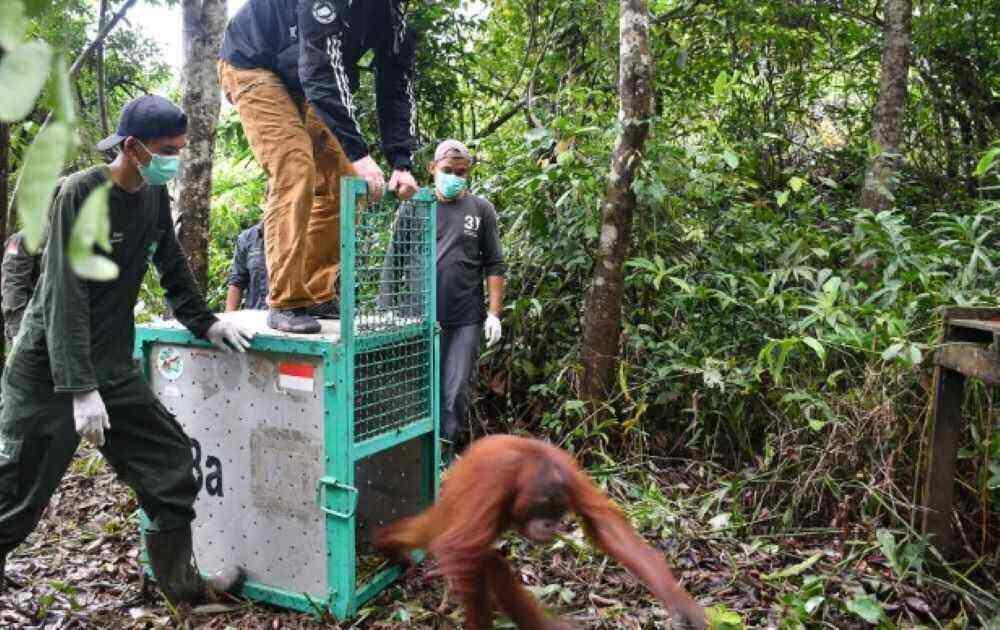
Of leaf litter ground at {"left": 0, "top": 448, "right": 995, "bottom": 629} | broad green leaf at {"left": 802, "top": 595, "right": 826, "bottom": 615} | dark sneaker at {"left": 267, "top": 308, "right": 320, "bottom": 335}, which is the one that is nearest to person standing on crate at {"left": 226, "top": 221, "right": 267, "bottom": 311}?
leaf litter ground at {"left": 0, "top": 448, "right": 995, "bottom": 629}

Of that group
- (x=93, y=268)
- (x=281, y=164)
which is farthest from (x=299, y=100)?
(x=93, y=268)

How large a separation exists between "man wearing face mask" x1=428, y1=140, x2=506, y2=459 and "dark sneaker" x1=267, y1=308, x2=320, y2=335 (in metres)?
1.38

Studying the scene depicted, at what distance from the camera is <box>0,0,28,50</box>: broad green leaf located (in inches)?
21.7

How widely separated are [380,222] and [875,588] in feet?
7.92

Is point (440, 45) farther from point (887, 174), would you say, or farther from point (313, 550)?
point (313, 550)

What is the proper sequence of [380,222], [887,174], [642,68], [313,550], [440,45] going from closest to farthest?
[313,550] → [380,222] → [642,68] → [887,174] → [440,45]

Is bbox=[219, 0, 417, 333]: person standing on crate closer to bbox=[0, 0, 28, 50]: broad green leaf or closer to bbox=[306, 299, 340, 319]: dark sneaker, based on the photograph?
bbox=[306, 299, 340, 319]: dark sneaker

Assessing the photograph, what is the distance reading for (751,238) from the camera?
17.0 ft

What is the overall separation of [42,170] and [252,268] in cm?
A: 514

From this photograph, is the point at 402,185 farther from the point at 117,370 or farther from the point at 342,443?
the point at 117,370

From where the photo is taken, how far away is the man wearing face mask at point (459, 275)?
14.8ft

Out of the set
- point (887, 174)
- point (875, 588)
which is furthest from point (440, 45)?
point (875, 588)

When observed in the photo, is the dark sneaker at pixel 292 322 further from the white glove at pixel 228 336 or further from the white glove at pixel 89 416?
the white glove at pixel 89 416

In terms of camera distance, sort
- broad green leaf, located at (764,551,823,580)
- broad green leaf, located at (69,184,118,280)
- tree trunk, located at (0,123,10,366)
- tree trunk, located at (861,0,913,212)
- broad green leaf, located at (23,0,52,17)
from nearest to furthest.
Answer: broad green leaf, located at (69,184,118,280), broad green leaf, located at (23,0,52,17), broad green leaf, located at (764,551,823,580), tree trunk, located at (0,123,10,366), tree trunk, located at (861,0,913,212)
